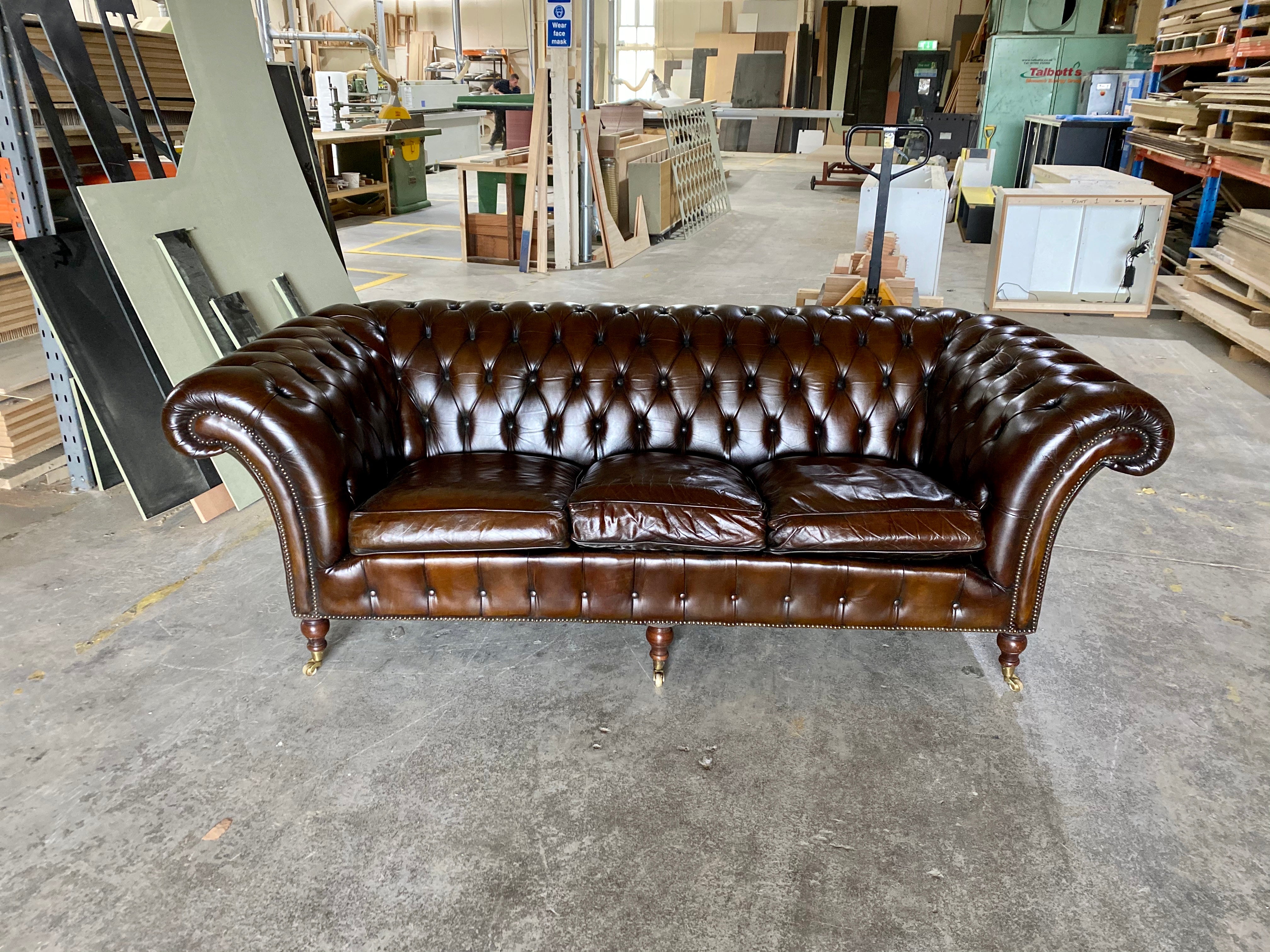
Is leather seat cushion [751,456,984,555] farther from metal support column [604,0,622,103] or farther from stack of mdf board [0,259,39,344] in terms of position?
metal support column [604,0,622,103]

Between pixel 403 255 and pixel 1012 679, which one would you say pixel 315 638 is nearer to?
pixel 1012 679

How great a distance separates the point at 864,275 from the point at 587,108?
3.12 m

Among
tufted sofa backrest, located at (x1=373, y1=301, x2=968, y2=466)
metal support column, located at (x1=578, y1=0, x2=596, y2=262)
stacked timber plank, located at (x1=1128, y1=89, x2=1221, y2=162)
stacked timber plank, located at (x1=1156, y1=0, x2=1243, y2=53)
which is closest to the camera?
tufted sofa backrest, located at (x1=373, y1=301, x2=968, y2=466)

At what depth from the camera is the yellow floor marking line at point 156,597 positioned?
2555 millimetres

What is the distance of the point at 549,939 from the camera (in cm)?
167

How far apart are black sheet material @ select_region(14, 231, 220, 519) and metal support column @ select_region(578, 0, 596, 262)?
4706mm

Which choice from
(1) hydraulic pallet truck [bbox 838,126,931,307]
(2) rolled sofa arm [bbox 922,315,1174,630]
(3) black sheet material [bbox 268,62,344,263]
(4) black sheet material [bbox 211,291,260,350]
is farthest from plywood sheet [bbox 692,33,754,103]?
(2) rolled sofa arm [bbox 922,315,1174,630]

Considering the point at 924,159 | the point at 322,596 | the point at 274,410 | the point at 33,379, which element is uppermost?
the point at 924,159

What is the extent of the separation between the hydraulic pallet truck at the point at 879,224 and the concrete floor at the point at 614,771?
74.8 inches

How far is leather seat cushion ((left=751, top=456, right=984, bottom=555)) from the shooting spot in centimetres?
229

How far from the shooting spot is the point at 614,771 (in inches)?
82.7

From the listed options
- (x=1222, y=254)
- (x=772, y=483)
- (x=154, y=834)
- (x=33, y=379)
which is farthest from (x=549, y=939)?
(x=1222, y=254)

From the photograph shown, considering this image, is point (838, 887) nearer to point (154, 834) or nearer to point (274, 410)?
point (154, 834)

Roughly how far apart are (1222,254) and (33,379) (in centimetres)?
681
